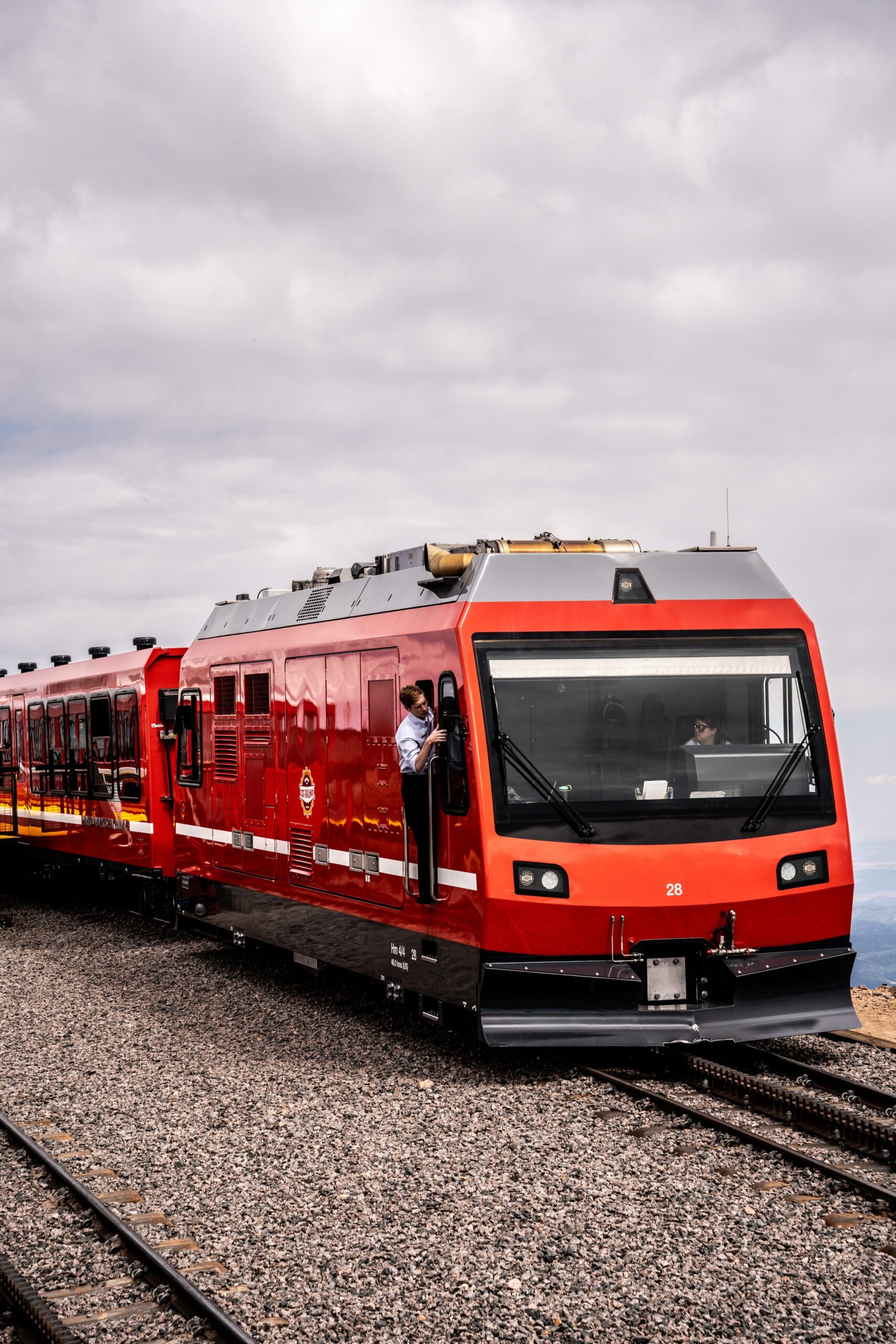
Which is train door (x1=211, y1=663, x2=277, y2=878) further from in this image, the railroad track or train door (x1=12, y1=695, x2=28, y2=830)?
train door (x1=12, y1=695, x2=28, y2=830)

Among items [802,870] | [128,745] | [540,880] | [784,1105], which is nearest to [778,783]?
[802,870]

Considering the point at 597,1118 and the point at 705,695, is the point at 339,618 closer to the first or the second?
the point at 705,695

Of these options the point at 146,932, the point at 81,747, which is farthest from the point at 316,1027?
the point at 81,747

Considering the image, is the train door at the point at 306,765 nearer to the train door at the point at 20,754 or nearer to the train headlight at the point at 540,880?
the train headlight at the point at 540,880

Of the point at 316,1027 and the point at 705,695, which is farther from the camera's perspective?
the point at 316,1027

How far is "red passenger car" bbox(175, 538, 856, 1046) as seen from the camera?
7.79 metres

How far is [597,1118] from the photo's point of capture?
7352mm

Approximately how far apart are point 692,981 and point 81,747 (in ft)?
41.5

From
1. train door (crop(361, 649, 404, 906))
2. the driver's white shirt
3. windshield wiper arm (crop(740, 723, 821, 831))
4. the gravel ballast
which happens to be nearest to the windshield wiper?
windshield wiper arm (crop(740, 723, 821, 831))

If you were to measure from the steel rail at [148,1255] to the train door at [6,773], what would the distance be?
50.1 ft

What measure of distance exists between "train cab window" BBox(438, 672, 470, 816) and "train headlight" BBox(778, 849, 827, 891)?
1955 mm

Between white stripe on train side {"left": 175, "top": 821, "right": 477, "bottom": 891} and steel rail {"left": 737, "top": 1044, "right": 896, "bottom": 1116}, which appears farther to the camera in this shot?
white stripe on train side {"left": 175, "top": 821, "right": 477, "bottom": 891}

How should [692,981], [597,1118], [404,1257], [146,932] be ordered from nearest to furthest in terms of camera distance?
[404,1257] → [597,1118] → [692,981] → [146,932]

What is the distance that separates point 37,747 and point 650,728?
47.8ft
